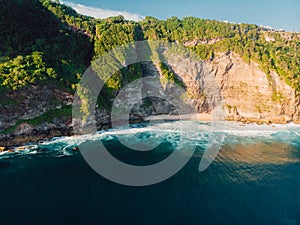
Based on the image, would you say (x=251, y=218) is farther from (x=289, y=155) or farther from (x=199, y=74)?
(x=199, y=74)

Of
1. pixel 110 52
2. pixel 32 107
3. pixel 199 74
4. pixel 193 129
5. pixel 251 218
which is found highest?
pixel 110 52

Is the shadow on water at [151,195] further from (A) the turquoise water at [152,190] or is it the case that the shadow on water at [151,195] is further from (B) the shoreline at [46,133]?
(B) the shoreline at [46,133]

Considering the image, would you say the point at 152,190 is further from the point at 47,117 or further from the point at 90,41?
the point at 90,41

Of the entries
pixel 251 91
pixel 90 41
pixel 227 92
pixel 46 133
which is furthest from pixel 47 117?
pixel 251 91

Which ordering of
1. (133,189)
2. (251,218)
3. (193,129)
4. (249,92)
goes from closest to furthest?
(251,218), (133,189), (193,129), (249,92)

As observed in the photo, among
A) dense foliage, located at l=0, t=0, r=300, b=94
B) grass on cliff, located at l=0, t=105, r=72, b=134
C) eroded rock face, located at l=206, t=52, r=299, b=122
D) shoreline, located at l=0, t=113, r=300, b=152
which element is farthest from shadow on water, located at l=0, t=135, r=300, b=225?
eroded rock face, located at l=206, t=52, r=299, b=122

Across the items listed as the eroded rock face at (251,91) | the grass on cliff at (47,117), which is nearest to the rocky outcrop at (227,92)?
the eroded rock face at (251,91)

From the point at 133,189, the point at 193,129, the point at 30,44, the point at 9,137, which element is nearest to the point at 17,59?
the point at 30,44

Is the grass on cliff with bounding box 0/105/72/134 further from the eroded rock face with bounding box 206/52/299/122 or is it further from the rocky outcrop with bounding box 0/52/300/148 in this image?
the eroded rock face with bounding box 206/52/299/122

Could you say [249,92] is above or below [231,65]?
below

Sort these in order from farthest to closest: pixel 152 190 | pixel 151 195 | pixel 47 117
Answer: pixel 47 117, pixel 152 190, pixel 151 195
